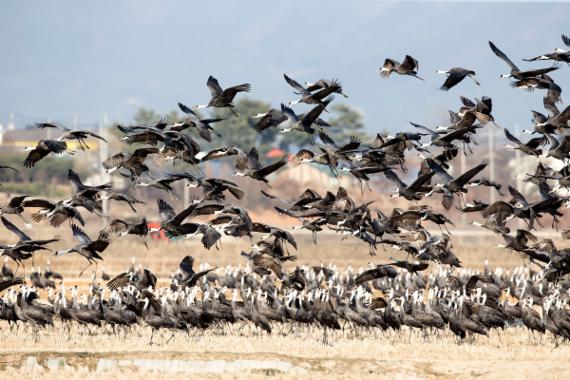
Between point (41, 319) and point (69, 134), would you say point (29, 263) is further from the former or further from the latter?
point (69, 134)

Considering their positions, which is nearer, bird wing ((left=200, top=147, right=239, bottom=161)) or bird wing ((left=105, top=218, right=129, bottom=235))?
bird wing ((left=200, top=147, right=239, bottom=161))

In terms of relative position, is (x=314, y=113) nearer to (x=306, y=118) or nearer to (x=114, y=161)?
(x=306, y=118)

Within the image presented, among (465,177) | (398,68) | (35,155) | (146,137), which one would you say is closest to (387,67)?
(398,68)

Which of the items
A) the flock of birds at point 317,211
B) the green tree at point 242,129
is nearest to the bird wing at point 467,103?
the flock of birds at point 317,211

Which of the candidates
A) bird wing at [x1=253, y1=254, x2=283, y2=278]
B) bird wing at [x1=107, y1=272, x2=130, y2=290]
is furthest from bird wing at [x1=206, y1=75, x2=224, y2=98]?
bird wing at [x1=107, y1=272, x2=130, y2=290]

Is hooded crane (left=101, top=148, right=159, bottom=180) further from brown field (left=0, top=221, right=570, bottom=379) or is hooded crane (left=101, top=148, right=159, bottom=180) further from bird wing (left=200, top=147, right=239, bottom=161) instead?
brown field (left=0, top=221, right=570, bottom=379)

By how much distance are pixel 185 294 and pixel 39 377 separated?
850 cm

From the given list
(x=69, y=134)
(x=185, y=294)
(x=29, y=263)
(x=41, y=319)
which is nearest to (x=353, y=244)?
(x=29, y=263)

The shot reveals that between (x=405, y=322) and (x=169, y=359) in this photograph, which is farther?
(x=405, y=322)

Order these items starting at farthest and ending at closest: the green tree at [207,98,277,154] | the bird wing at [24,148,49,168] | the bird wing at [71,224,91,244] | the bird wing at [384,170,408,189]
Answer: the green tree at [207,98,277,154]
the bird wing at [71,224,91,244]
the bird wing at [384,170,408,189]
the bird wing at [24,148,49,168]

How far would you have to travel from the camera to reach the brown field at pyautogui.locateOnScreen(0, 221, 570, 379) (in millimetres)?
20875

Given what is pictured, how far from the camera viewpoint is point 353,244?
64.8 m

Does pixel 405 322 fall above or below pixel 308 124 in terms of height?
below

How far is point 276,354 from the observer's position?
2189 cm
